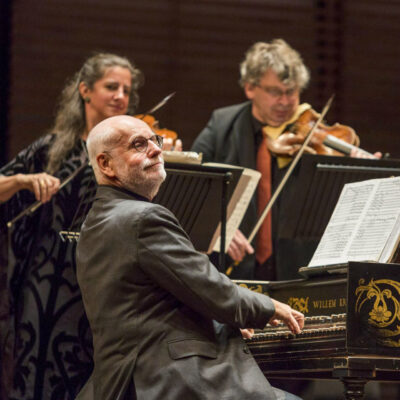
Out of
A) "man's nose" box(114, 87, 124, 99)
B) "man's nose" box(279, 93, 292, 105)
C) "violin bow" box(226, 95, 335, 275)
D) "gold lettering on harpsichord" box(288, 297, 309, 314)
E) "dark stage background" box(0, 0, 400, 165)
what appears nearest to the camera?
"gold lettering on harpsichord" box(288, 297, 309, 314)

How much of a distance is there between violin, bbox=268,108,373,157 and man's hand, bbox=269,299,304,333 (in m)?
1.32

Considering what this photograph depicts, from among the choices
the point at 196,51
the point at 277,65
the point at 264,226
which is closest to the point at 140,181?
the point at 264,226

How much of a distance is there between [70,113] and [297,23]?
176cm

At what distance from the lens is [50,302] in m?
3.01

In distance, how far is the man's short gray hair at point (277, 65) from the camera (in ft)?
11.7

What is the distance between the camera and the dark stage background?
4211mm

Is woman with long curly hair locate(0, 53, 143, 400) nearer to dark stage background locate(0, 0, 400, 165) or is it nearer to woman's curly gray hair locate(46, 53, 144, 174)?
woman's curly gray hair locate(46, 53, 144, 174)

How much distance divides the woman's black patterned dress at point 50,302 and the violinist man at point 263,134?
2.16ft

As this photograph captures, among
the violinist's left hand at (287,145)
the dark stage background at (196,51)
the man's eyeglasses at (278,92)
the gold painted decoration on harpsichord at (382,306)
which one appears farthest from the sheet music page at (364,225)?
the dark stage background at (196,51)

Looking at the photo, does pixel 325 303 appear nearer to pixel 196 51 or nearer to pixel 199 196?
pixel 199 196

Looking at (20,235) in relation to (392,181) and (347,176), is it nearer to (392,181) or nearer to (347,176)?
(347,176)

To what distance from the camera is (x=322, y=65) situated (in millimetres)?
4629

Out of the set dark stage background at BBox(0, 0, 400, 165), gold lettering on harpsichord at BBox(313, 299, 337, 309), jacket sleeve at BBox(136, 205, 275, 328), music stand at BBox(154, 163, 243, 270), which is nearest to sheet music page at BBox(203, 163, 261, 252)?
music stand at BBox(154, 163, 243, 270)

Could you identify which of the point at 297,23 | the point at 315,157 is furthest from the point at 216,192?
the point at 297,23
